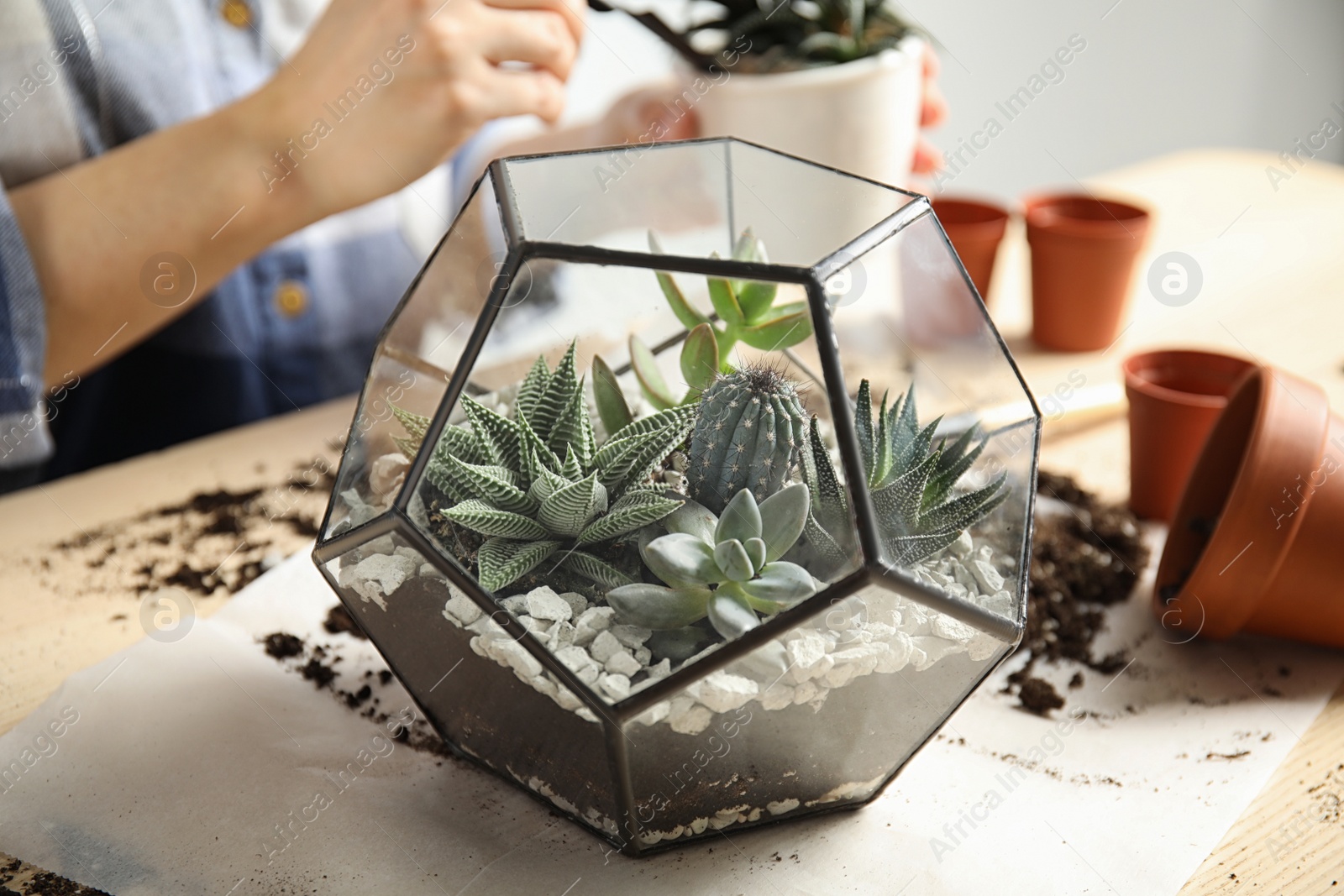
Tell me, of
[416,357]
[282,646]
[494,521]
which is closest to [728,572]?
[494,521]

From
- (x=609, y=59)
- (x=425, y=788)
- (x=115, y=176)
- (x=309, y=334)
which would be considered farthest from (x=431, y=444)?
(x=609, y=59)

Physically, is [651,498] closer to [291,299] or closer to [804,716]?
[804,716]

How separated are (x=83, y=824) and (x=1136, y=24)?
79.6 inches

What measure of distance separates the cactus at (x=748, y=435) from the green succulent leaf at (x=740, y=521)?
0.11ft

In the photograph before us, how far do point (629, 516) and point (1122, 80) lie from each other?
6.14 feet

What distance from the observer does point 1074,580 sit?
2.19ft

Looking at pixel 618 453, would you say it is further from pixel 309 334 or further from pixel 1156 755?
pixel 309 334

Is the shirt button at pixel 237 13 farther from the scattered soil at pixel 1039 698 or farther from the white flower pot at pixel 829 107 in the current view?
the scattered soil at pixel 1039 698

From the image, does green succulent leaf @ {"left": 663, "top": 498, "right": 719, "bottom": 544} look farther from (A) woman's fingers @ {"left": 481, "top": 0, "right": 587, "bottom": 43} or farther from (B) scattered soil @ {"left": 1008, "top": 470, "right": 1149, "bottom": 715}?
(A) woman's fingers @ {"left": 481, "top": 0, "right": 587, "bottom": 43}

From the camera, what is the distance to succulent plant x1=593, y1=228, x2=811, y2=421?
1.63ft

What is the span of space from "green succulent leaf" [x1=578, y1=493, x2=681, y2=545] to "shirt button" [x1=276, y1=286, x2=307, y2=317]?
746 millimetres

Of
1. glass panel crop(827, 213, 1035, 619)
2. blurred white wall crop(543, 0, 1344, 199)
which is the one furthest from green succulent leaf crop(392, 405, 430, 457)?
blurred white wall crop(543, 0, 1344, 199)

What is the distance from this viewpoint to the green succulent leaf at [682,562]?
41cm

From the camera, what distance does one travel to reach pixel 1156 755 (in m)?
0.54
